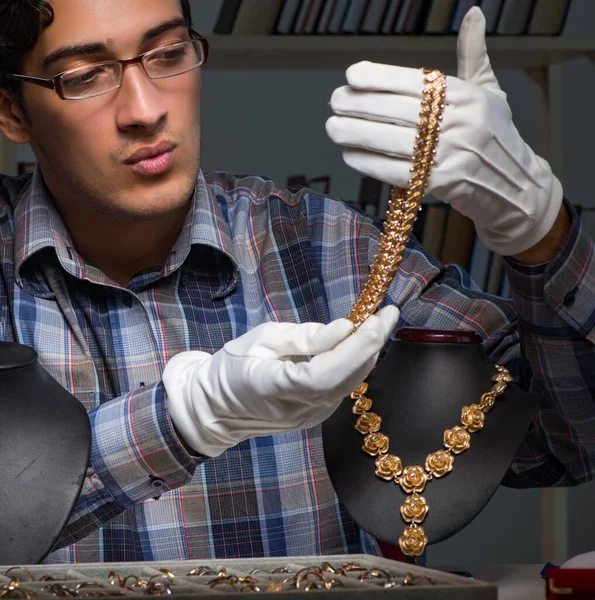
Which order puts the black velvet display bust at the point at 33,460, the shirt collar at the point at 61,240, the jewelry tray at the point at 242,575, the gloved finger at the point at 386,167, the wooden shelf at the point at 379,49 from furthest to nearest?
1. the wooden shelf at the point at 379,49
2. the shirt collar at the point at 61,240
3. the gloved finger at the point at 386,167
4. the black velvet display bust at the point at 33,460
5. the jewelry tray at the point at 242,575

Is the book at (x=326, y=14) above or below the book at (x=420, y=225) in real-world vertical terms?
above

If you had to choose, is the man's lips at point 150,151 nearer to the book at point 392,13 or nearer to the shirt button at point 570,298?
the shirt button at point 570,298

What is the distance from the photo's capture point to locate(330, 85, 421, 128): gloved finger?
1170 mm

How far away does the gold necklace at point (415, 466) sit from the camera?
126cm

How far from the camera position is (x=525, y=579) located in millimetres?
1395

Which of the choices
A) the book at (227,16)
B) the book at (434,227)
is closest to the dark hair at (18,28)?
the book at (227,16)

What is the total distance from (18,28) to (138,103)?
0.23m

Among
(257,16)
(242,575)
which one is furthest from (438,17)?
(242,575)

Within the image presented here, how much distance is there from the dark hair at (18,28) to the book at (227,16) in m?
0.80

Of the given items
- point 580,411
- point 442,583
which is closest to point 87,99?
point 580,411

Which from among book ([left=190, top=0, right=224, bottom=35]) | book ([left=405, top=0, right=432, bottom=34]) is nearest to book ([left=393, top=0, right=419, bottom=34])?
book ([left=405, top=0, right=432, bottom=34])

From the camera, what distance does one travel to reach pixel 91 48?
150 cm

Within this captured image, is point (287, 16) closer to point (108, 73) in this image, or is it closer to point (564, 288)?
point (108, 73)

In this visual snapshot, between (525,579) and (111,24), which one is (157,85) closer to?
(111,24)
